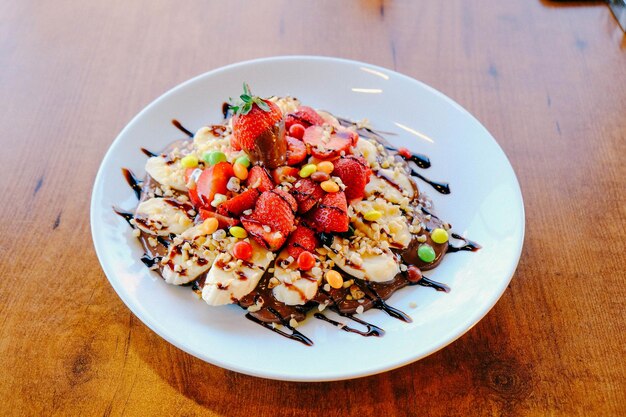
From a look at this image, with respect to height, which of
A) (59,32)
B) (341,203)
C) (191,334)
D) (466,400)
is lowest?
(466,400)

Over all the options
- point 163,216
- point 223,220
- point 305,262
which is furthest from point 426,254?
point 163,216

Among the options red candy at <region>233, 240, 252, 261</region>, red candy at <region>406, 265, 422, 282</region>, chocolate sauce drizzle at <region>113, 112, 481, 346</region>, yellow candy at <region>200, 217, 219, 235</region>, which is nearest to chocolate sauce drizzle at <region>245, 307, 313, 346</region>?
chocolate sauce drizzle at <region>113, 112, 481, 346</region>

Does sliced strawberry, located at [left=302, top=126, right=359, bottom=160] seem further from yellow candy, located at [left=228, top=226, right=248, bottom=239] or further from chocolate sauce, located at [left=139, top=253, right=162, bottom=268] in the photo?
chocolate sauce, located at [left=139, top=253, right=162, bottom=268]

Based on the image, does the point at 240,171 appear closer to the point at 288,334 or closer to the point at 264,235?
the point at 264,235

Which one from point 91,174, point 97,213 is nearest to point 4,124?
point 91,174

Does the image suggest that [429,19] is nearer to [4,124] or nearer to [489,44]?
[489,44]
